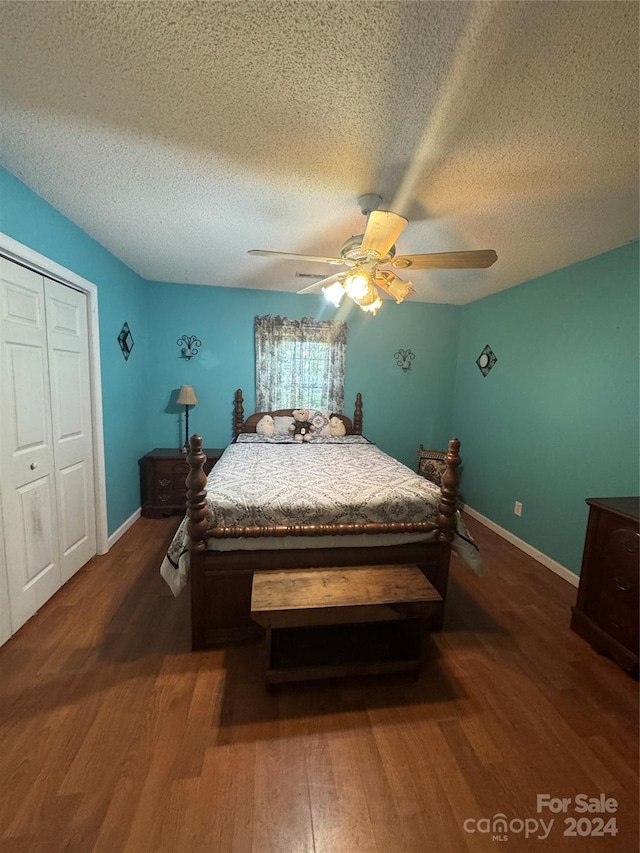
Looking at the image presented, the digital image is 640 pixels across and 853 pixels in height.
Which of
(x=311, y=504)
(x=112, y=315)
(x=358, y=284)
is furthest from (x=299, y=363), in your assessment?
(x=311, y=504)

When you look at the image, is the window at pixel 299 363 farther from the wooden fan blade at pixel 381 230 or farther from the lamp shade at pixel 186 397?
the wooden fan blade at pixel 381 230

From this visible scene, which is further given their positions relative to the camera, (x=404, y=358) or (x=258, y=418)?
(x=404, y=358)

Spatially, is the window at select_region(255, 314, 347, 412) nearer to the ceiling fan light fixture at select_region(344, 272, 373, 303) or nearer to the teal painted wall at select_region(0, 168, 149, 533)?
the teal painted wall at select_region(0, 168, 149, 533)

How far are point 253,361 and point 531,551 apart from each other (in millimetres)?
3366

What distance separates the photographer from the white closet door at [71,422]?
2186 mm

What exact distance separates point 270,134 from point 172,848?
2.55 m

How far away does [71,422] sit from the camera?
7.79ft

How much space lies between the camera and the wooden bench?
153cm

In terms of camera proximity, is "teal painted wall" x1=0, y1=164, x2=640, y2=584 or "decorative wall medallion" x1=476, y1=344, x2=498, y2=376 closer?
"teal painted wall" x1=0, y1=164, x2=640, y2=584

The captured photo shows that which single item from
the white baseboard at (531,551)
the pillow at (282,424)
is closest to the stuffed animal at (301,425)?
Answer: the pillow at (282,424)

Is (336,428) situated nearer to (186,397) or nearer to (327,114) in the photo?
(186,397)

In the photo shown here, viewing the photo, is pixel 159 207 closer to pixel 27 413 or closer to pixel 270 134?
pixel 270 134

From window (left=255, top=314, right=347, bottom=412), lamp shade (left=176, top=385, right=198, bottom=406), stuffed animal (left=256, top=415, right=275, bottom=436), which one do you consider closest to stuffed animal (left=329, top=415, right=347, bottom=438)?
window (left=255, top=314, right=347, bottom=412)

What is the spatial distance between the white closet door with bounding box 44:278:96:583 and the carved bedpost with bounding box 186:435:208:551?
46.4 inches
